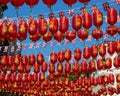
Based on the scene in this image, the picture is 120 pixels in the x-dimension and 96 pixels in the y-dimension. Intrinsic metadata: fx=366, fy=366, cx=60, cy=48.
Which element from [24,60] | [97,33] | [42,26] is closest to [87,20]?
[97,33]

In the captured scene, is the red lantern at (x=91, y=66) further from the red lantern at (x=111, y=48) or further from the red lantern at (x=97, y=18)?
the red lantern at (x=97, y=18)

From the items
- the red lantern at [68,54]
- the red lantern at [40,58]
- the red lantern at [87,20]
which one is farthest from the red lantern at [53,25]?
the red lantern at [40,58]

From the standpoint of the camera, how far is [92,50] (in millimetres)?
17109

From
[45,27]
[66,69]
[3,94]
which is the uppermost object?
[45,27]

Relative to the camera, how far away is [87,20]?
12.1 m

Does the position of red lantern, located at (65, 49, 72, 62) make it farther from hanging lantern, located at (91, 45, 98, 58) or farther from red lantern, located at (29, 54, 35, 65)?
red lantern, located at (29, 54, 35, 65)

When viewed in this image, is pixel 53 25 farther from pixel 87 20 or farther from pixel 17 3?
pixel 17 3

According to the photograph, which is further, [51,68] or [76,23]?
[51,68]

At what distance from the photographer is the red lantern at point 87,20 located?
12045mm

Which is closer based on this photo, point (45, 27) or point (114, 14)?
point (114, 14)

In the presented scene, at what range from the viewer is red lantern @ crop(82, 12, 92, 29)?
474 inches

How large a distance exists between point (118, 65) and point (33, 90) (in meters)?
9.91

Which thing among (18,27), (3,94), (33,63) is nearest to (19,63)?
(33,63)

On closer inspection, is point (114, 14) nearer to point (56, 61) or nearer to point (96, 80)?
point (56, 61)
